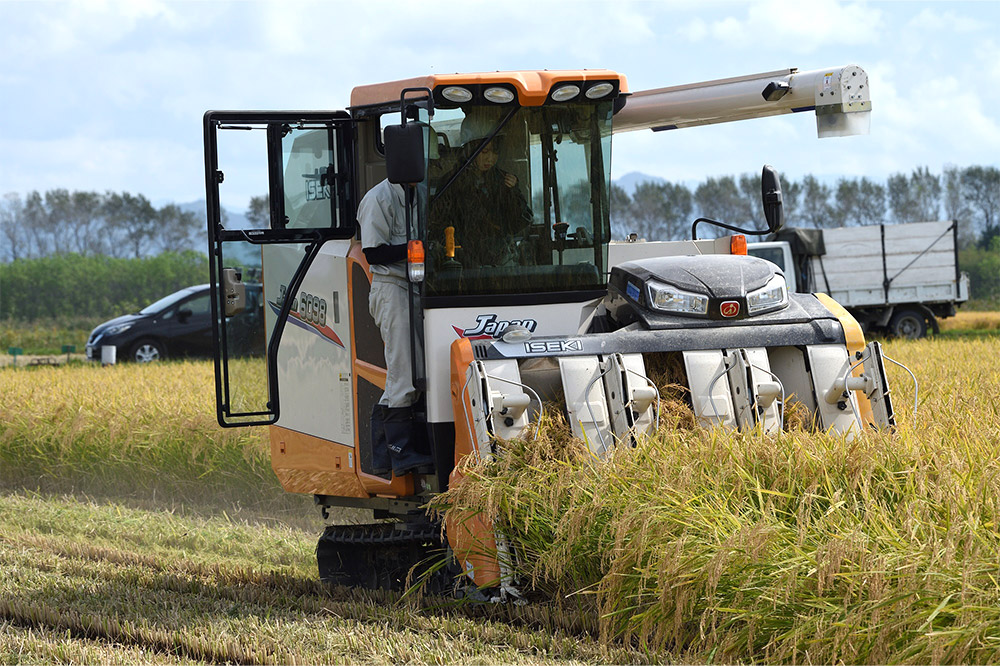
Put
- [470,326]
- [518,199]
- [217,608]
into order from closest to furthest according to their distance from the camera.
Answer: [217,608]
[470,326]
[518,199]

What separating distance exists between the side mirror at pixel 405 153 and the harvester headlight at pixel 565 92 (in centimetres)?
92

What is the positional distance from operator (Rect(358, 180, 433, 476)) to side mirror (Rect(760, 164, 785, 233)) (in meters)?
2.27

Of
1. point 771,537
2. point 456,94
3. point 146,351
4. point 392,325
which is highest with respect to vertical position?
point 456,94

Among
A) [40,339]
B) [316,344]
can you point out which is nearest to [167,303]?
[40,339]

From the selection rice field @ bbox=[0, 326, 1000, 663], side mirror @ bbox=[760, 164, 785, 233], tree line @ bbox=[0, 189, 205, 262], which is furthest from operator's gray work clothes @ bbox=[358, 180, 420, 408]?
tree line @ bbox=[0, 189, 205, 262]

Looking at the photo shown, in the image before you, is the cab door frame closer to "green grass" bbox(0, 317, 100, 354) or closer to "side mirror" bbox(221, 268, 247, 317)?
"side mirror" bbox(221, 268, 247, 317)

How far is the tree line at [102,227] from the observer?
56.2 m

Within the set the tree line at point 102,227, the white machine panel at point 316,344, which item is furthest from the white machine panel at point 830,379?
the tree line at point 102,227

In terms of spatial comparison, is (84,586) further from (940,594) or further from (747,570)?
(940,594)

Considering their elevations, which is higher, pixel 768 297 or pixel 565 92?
pixel 565 92

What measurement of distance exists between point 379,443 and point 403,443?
0.21 metres

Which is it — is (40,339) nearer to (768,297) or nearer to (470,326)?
(470,326)

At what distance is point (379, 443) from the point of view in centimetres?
593

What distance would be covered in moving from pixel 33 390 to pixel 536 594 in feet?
31.5
